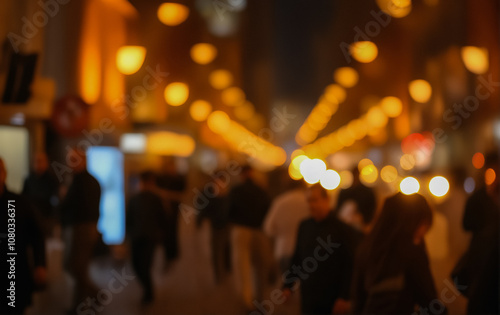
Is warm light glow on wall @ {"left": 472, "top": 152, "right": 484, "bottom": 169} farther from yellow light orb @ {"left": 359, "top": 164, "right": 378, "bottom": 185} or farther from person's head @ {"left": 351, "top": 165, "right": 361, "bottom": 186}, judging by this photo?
person's head @ {"left": 351, "top": 165, "right": 361, "bottom": 186}

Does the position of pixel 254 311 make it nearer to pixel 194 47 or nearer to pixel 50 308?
pixel 50 308

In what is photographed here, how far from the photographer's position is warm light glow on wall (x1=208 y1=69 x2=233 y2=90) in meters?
5.14

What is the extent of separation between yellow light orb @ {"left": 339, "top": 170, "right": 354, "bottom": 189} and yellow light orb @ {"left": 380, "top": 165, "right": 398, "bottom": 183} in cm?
22

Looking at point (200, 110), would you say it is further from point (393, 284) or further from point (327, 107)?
point (393, 284)

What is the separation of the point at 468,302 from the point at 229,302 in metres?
1.67

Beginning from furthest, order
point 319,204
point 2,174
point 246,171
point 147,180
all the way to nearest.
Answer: point 246,171 < point 147,180 < point 319,204 < point 2,174

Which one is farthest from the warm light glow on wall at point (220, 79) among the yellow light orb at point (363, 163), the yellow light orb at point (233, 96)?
the yellow light orb at point (363, 163)

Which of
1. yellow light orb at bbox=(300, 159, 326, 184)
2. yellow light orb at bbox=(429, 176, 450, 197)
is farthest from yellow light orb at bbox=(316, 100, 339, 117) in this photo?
yellow light orb at bbox=(429, 176, 450, 197)

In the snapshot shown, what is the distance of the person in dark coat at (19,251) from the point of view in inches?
187

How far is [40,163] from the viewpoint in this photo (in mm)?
4848

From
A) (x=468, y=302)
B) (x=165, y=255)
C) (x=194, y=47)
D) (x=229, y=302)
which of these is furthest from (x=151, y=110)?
(x=468, y=302)

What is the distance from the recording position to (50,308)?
4844 millimetres

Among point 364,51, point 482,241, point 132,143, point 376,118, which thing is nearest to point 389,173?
point 376,118

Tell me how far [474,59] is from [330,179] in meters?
1.39
